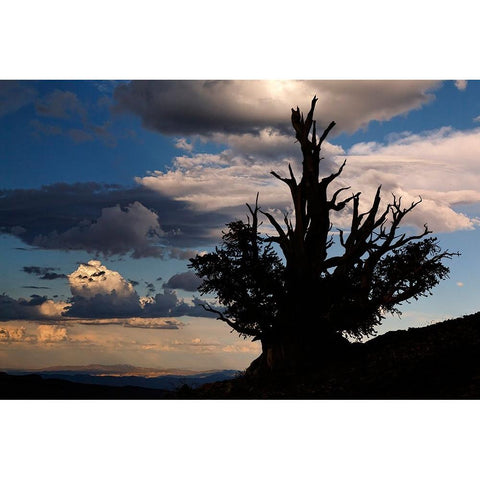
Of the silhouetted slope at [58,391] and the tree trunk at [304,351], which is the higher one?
the tree trunk at [304,351]

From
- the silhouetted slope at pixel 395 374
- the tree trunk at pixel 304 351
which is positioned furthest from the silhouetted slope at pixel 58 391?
the tree trunk at pixel 304 351

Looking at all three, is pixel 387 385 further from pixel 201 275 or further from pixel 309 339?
pixel 201 275

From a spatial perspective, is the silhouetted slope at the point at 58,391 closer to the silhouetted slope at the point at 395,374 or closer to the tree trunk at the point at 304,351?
the silhouetted slope at the point at 395,374

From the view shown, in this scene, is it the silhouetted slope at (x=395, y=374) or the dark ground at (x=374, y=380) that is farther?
the dark ground at (x=374, y=380)

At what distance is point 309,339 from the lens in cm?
2294

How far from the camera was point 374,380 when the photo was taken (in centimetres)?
1945

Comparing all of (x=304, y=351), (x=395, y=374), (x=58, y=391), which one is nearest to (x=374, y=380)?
(x=395, y=374)

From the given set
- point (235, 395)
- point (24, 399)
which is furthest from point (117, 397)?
point (235, 395)

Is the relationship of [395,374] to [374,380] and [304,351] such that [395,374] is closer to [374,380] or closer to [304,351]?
[374,380]

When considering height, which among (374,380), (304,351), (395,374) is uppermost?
(304,351)

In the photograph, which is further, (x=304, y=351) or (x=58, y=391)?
(x=304, y=351)

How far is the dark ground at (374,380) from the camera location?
718 inches

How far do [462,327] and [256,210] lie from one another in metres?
8.77

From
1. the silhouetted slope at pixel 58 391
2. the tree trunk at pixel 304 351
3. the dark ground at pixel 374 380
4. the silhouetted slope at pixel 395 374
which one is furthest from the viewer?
the tree trunk at pixel 304 351
